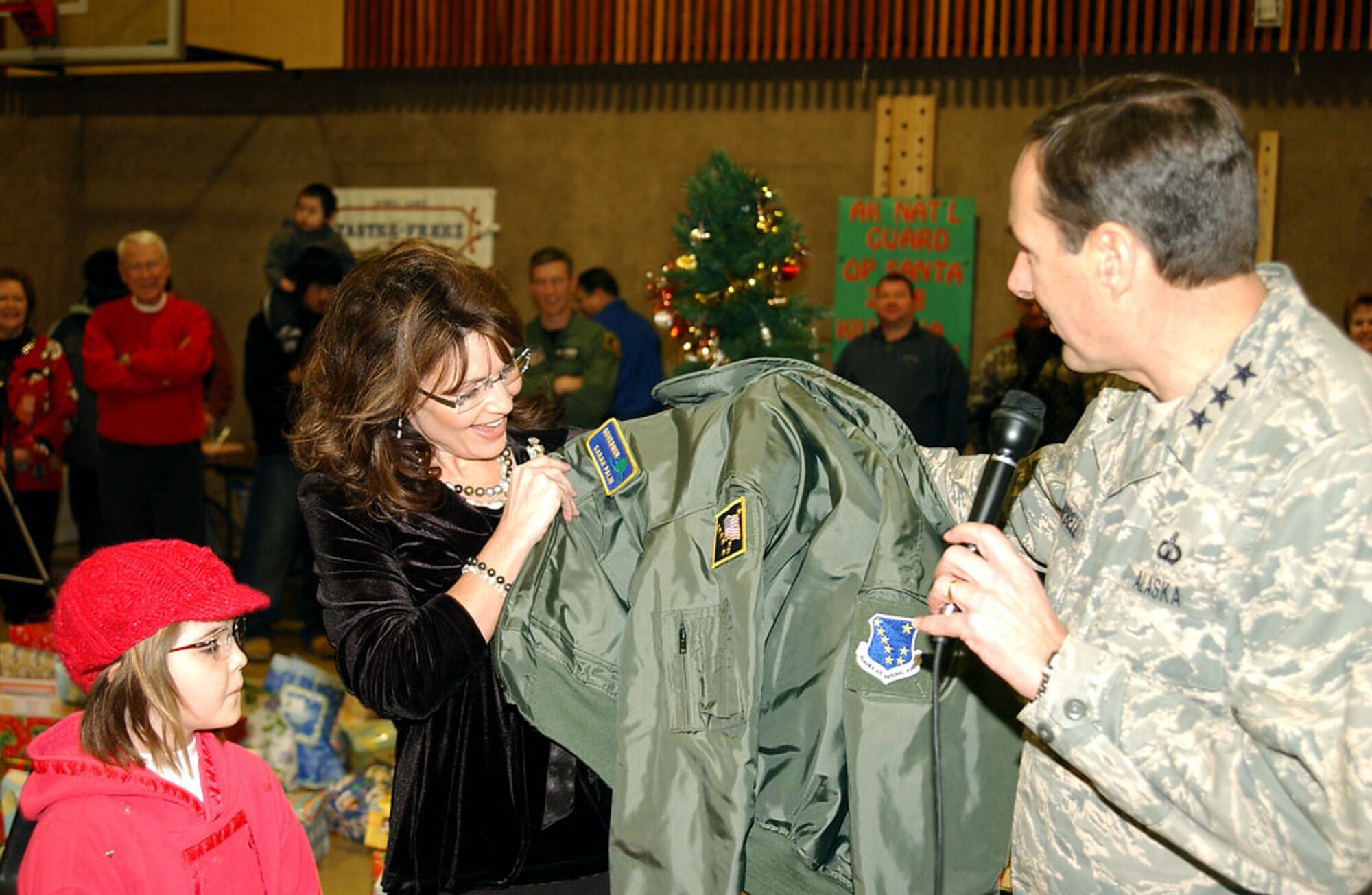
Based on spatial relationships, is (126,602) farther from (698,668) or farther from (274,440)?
(274,440)

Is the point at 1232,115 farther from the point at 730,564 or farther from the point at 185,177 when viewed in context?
the point at 185,177

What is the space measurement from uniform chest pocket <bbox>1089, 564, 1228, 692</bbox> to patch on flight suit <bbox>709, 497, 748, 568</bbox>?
52 centimetres

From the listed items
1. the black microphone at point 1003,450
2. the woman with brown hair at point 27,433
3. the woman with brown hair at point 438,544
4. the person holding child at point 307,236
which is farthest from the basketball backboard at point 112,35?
the black microphone at point 1003,450

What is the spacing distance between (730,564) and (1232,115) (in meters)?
0.82

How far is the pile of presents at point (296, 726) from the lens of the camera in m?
3.84

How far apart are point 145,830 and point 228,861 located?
141 millimetres

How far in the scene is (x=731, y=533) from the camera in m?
1.69

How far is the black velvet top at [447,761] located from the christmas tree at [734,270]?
2172 millimetres

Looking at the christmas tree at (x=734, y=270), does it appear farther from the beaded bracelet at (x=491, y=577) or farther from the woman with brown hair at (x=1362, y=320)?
the woman with brown hair at (x=1362, y=320)

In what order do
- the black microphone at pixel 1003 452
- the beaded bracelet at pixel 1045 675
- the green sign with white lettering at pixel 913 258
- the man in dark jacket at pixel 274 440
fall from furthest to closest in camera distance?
1. the green sign with white lettering at pixel 913 258
2. the man in dark jacket at pixel 274 440
3. the black microphone at pixel 1003 452
4. the beaded bracelet at pixel 1045 675

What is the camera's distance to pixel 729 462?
176 centimetres

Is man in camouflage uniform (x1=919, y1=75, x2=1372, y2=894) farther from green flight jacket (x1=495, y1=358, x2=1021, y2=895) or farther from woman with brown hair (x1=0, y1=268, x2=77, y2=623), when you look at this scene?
woman with brown hair (x1=0, y1=268, x2=77, y2=623)

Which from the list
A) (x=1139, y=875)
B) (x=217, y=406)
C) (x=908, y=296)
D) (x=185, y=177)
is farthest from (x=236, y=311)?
(x=1139, y=875)

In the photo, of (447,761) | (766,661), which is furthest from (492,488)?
(766,661)
